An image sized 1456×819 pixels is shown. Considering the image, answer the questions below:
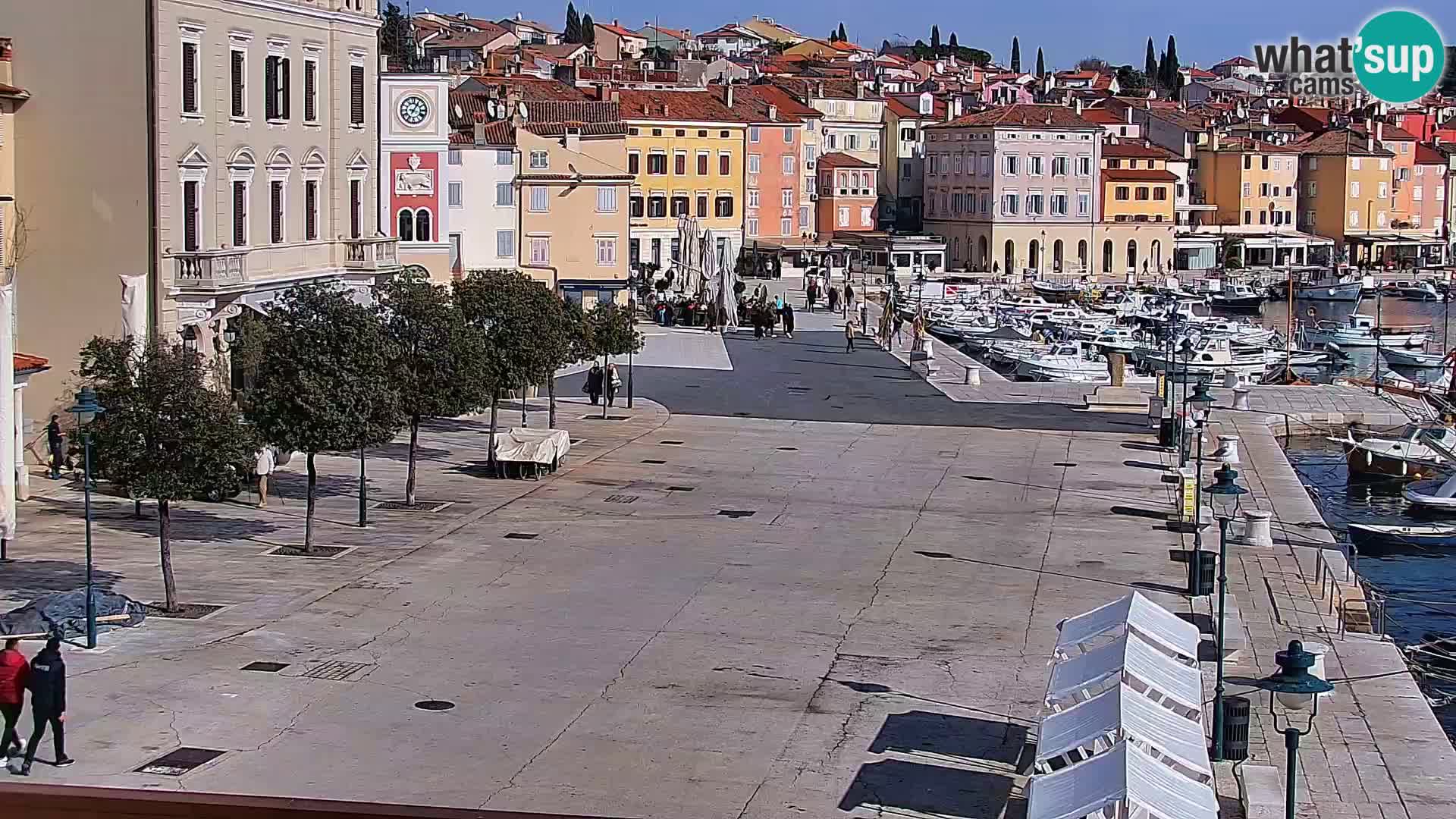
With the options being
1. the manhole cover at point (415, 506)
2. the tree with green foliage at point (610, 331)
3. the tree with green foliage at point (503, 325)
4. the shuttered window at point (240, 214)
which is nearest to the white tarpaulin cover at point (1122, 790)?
the manhole cover at point (415, 506)

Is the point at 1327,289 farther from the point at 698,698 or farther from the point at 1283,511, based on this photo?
the point at 698,698

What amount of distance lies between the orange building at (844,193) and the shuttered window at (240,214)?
73.8m

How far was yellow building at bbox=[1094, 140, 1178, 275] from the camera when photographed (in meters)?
103

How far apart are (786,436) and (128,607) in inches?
→ 770

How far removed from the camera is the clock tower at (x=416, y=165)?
43.8 m

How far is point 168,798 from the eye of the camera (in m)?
2.87

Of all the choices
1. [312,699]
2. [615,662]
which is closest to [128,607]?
[312,699]

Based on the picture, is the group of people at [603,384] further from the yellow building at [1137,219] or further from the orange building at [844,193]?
the yellow building at [1137,219]

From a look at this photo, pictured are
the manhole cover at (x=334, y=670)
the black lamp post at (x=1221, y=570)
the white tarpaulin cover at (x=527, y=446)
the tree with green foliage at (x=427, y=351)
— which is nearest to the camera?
the black lamp post at (x=1221, y=570)

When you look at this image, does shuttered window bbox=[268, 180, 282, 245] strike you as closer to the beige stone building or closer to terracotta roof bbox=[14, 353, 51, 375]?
the beige stone building

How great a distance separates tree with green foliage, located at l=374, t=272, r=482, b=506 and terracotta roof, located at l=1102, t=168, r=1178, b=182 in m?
81.9

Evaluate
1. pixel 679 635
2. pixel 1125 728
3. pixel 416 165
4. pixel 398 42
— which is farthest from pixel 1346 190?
pixel 1125 728

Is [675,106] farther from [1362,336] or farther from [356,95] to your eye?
[356,95]

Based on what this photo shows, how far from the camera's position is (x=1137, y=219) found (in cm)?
10388
